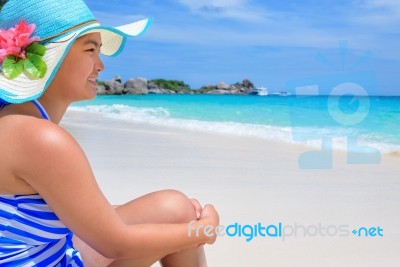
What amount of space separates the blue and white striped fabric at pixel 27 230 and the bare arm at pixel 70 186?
60 mm

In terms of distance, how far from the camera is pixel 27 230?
4.77ft

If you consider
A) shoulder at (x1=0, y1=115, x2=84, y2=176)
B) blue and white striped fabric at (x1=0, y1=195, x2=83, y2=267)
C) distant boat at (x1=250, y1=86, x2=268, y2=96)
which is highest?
distant boat at (x1=250, y1=86, x2=268, y2=96)

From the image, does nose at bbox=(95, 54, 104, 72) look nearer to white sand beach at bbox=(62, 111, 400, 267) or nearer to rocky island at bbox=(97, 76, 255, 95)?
white sand beach at bbox=(62, 111, 400, 267)

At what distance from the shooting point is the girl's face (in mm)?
1517

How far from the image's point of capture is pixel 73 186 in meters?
1.38

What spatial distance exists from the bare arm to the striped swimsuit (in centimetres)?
6

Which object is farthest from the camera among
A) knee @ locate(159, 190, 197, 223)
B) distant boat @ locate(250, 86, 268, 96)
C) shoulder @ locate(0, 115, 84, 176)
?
distant boat @ locate(250, 86, 268, 96)

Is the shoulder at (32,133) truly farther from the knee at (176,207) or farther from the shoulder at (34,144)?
the knee at (176,207)

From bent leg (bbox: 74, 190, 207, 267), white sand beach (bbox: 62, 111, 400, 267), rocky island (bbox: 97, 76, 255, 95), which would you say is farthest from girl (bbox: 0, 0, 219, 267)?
rocky island (bbox: 97, 76, 255, 95)

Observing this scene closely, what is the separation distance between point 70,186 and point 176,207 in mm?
443

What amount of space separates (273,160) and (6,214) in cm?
471

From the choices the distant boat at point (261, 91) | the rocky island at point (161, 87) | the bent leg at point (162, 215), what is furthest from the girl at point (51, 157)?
the rocky island at point (161, 87)

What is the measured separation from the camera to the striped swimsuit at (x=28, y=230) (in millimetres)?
1435

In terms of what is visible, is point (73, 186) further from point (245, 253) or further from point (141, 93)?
point (141, 93)
